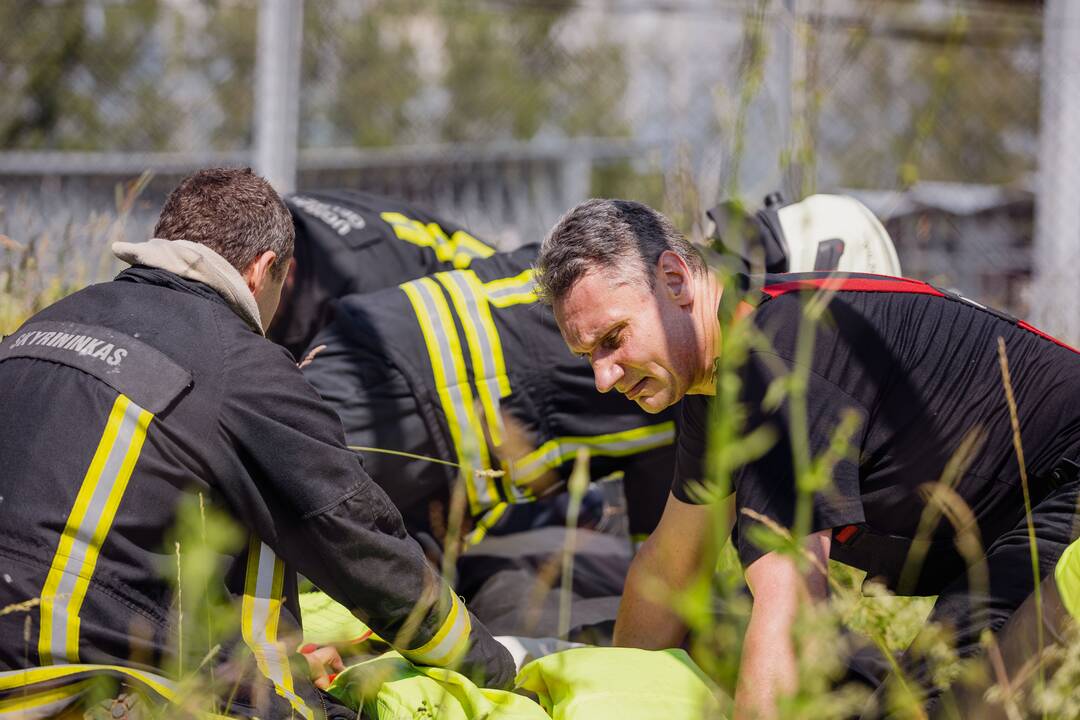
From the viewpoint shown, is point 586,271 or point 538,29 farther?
point 538,29

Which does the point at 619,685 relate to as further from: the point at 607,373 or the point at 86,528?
the point at 86,528

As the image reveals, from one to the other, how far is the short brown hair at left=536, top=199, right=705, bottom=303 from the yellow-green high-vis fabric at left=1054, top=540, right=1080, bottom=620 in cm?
90

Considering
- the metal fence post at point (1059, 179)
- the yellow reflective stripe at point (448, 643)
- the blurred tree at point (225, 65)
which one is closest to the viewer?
the yellow reflective stripe at point (448, 643)

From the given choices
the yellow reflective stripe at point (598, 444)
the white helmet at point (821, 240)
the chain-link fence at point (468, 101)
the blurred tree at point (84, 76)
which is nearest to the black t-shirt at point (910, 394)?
the white helmet at point (821, 240)

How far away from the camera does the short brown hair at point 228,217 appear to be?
7.77 ft

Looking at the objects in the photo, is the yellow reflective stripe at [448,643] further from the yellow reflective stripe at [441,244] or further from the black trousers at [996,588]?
the yellow reflective stripe at [441,244]

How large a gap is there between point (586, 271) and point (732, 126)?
1.00 m

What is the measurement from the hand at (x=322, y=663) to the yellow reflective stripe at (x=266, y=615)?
0.23 m

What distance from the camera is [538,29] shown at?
298 inches

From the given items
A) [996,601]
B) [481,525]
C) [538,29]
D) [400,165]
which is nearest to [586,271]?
[996,601]

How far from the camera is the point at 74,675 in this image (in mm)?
1917

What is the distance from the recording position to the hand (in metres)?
2.49

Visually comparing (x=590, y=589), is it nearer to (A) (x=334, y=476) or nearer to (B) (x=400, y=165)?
(A) (x=334, y=476)

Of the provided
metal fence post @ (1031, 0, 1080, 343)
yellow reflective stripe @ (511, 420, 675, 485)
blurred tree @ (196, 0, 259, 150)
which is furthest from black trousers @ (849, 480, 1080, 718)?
blurred tree @ (196, 0, 259, 150)
